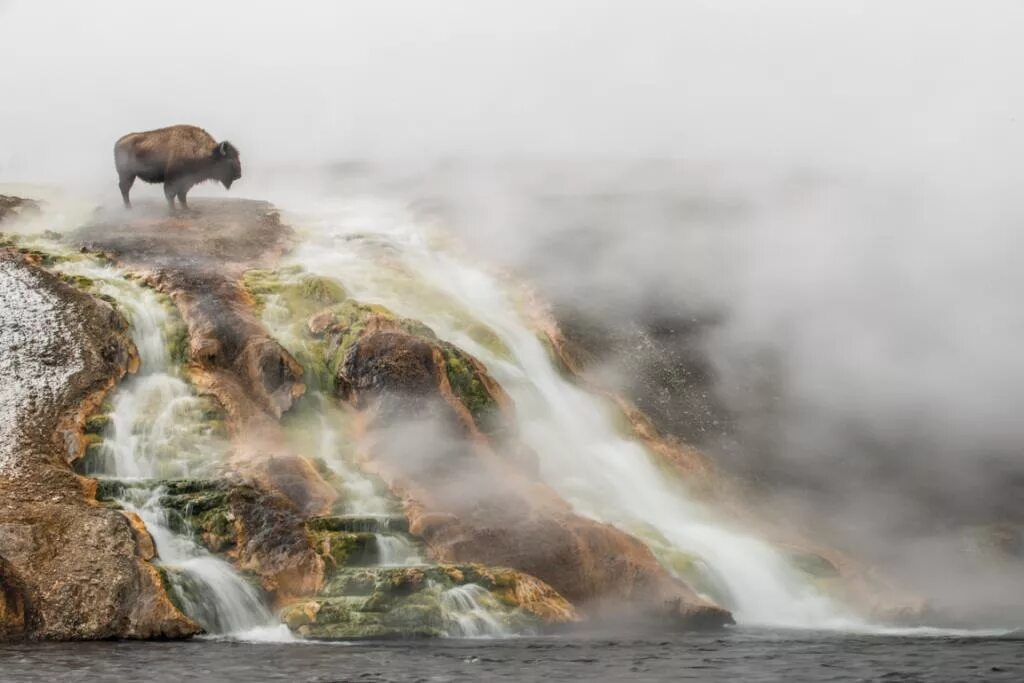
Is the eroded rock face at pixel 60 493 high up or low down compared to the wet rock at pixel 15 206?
down

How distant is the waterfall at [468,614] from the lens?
19.0 m

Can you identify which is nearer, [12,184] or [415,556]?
[415,556]

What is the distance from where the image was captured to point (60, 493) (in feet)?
68.0

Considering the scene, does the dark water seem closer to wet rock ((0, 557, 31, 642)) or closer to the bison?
wet rock ((0, 557, 31, 642))

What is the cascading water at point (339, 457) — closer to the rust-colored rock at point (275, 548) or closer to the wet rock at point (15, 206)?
the rust-colored rock at point (275, 548)

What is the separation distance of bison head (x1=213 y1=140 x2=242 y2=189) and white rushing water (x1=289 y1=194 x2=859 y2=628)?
11.5 feet

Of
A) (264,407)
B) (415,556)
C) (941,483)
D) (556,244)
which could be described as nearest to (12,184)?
(556,244)

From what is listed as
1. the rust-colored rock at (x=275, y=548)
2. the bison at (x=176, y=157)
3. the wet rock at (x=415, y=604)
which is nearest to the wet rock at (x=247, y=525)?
the rust-colored rock at (x=275, y=548)

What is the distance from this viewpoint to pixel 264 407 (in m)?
25.8

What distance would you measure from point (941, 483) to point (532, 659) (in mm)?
19431

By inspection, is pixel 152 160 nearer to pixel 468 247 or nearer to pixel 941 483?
pixel 468 247

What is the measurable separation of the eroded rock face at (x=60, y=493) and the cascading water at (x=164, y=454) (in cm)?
47

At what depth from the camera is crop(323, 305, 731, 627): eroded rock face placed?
21.7m

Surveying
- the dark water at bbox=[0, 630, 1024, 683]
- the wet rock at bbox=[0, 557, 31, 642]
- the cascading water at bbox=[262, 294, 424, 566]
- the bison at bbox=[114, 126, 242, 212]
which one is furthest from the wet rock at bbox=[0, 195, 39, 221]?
the dark water at bbox=[0, 630, 1024, 683]
